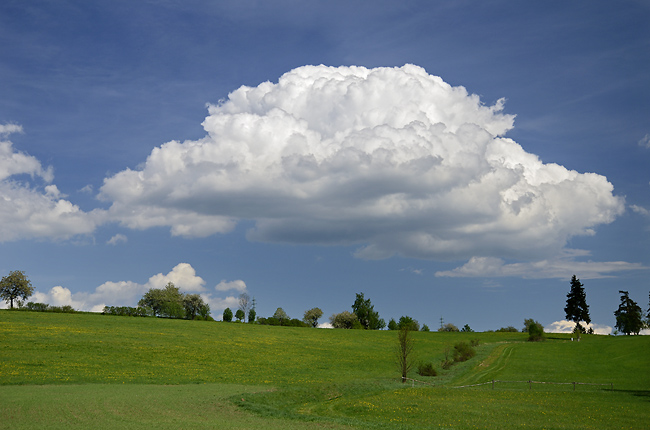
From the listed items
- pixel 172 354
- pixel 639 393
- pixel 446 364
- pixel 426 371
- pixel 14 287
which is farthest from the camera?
pixel 14 287

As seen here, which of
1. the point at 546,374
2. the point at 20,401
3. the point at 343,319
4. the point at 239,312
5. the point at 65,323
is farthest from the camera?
the point at 239,312

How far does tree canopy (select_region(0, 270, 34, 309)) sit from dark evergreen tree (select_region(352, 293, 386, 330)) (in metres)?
102

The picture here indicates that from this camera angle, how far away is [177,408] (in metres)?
31.6

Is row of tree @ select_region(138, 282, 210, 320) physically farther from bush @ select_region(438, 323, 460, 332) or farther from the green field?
bush @ select_region(438, 323, 460, 332)

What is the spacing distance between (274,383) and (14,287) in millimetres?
109728

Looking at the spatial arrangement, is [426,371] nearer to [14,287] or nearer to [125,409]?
[125,409]

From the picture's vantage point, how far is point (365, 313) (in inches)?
6939

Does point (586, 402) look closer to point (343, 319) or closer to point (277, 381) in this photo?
point (277, 381)

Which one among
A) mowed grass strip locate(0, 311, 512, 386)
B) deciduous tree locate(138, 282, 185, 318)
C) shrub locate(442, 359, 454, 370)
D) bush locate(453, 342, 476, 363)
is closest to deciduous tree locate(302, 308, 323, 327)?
deciduous tree locate(138, 282, 185, 318)

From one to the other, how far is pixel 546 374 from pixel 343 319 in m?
106

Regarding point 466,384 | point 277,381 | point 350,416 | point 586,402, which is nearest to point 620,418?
point 586,402

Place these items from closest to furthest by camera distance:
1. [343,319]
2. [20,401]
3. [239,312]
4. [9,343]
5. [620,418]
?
[20,401] < [620,418] < [9,343] < [343,319] < [239,312]

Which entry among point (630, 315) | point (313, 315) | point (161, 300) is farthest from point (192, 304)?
point (630, 315)

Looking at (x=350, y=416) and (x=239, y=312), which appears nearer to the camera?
(x=350, y=416)
